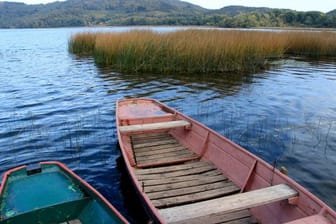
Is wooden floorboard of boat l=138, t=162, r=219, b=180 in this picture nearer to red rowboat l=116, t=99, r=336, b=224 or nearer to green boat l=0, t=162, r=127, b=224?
red rowboat l=116, t=99, r=336, b=224

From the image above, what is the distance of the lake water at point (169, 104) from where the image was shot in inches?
260

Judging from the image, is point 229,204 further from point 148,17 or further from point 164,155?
point 148,17

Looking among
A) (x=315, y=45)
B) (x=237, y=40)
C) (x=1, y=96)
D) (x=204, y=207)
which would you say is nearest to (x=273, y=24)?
(x=315, y=45)

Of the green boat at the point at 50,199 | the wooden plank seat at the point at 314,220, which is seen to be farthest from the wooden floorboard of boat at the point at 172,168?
the wooden plank seat at the point at 314,220

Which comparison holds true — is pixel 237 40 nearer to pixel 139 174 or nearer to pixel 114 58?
pixel 114 58

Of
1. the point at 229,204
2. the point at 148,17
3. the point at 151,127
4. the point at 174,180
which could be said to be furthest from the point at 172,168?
the point at 148,17

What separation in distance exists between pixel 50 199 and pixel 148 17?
133309 mm

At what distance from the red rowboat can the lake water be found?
702mm

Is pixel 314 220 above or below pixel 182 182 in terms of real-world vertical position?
above

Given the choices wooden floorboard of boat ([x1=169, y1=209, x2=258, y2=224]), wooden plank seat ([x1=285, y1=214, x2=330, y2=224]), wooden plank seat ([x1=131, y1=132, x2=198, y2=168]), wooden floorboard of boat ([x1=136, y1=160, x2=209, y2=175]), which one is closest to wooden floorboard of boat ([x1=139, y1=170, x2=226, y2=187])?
wooden floorboard of boat ([x1=136, y1=160, x2=209, y2=175])

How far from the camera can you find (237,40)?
16.8m

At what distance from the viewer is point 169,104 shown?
1116cm

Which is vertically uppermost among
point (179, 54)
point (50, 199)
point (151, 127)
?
point (179, 54)

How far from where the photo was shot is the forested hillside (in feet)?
248
